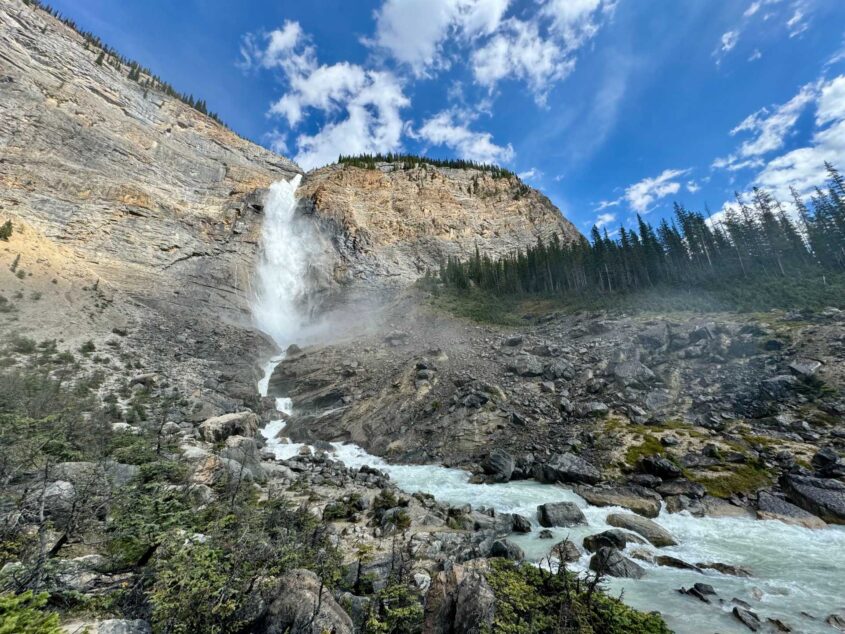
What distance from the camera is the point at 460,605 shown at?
639 centimetres

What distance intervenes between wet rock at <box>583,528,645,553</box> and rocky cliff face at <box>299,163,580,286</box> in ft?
162

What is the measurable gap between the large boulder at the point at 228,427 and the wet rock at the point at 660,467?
22.8 m

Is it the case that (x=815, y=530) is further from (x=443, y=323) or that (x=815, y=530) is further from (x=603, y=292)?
(x=603, y=292)

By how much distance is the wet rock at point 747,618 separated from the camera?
7520 mm

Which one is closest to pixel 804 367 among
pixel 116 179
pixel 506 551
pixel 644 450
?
pixel 644 450

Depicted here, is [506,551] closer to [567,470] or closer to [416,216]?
[567,470]

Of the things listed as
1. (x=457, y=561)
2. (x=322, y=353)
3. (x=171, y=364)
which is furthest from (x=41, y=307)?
(x=457, y=561)

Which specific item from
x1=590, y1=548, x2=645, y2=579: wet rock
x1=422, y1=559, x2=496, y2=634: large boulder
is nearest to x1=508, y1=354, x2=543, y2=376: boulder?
x1=590, y1=548, x2=645, y2=579: wet rock

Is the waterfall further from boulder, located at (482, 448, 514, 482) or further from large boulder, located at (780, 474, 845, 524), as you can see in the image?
large boulder, located at (780, 474, 845, 524)

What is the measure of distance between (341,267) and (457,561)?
52.2 m

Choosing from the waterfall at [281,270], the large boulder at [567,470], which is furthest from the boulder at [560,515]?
the waterfall at [281,270]

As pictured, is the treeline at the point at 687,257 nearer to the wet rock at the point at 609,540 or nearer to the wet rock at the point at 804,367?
the wet rock at the point at 804,367

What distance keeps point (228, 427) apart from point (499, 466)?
16.7 metres

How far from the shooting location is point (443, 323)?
1667 inches
